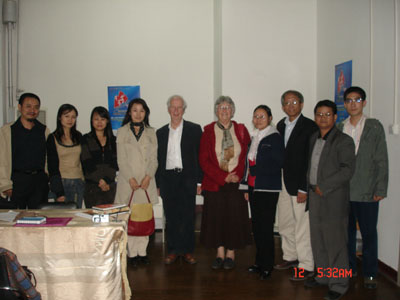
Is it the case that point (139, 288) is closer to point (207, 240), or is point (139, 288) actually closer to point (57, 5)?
point (207, 240)

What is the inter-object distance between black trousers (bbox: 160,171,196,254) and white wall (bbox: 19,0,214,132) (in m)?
1.83

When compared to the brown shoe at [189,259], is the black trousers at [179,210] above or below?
above

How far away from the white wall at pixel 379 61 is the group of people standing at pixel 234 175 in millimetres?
372

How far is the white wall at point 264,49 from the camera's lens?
4398 mm

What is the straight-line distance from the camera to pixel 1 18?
490 cm

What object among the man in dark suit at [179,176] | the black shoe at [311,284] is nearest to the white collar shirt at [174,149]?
the man in dark suit at [179,176]

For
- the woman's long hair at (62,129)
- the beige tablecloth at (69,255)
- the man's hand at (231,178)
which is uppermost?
the woman's long hair at (62,129)

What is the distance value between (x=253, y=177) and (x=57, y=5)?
403cm

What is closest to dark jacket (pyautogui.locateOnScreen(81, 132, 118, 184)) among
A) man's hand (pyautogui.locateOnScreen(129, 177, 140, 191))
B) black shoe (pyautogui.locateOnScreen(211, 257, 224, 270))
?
man's hand (pyautogui.locateOnScreen(129, 177, 140, 191))

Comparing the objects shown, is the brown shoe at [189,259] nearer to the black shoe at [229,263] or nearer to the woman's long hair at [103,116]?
the black shoe at [229,263]

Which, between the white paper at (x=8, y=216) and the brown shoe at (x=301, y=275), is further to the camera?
the brown shoe at (x=301, y=275)

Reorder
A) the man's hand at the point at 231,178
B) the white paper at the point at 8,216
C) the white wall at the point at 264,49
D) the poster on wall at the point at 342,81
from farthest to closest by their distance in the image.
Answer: the white wall at the point at 264,49 → the poster on wall at the point at 342,81 → the man's hand at the point at 231,178 → the white paper at the point at 8,216

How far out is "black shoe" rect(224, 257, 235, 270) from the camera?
325cm

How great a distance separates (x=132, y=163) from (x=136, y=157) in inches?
2.8
